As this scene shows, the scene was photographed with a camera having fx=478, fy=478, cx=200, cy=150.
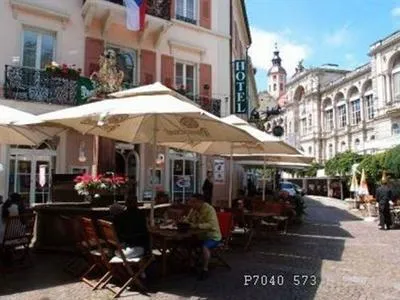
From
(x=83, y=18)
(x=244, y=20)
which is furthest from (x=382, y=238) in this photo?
(x=244, y=20)

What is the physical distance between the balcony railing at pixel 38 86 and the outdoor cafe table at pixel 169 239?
35.3ft

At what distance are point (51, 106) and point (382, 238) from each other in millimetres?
11762

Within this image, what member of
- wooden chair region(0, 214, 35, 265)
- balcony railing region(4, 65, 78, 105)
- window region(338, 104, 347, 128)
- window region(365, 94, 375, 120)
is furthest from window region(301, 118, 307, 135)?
wooden chair region(0, 214, 35, 265)

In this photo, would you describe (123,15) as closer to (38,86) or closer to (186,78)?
(186,78)

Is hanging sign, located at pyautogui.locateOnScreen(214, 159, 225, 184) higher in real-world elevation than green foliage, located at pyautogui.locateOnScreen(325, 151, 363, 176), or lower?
lower

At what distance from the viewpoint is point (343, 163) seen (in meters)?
51.1

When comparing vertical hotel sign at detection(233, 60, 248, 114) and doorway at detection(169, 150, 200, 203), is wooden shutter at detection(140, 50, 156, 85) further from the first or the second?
vertical hotel sign at detection(233, 60, 248, 114)

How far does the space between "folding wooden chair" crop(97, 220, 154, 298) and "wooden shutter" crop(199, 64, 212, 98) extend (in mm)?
15650

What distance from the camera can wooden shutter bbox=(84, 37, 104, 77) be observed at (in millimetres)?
18594

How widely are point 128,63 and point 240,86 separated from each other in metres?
6.10

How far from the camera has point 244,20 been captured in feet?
104

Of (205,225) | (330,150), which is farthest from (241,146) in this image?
(330,150)

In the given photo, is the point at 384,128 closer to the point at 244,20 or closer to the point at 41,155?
the point at 244,20

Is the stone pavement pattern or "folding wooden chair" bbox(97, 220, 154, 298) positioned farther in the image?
the stone pavement pattern
